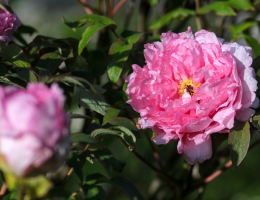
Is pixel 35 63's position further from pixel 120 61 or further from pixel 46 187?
pixel 46 187

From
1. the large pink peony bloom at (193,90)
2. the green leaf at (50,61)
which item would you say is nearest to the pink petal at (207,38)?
the large pink peony bloom at (193,90)

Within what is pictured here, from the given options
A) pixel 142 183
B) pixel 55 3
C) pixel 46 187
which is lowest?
pixel 142 183

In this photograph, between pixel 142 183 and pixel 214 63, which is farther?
pixel 142 183

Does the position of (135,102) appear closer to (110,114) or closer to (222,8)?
(110,114)

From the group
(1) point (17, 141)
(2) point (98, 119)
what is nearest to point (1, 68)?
(2) point (98, 119)

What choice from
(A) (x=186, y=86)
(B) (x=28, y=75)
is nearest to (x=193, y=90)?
(A) (x=186, y=86)

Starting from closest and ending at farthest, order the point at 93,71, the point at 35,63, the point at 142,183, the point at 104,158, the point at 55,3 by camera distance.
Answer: the point at 104,158
the point at 35,63
the point at 93,71
the point at 142,183
the point at 55,3

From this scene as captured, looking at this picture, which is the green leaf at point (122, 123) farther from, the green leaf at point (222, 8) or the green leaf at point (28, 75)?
the green leaf at point (222, 8)
